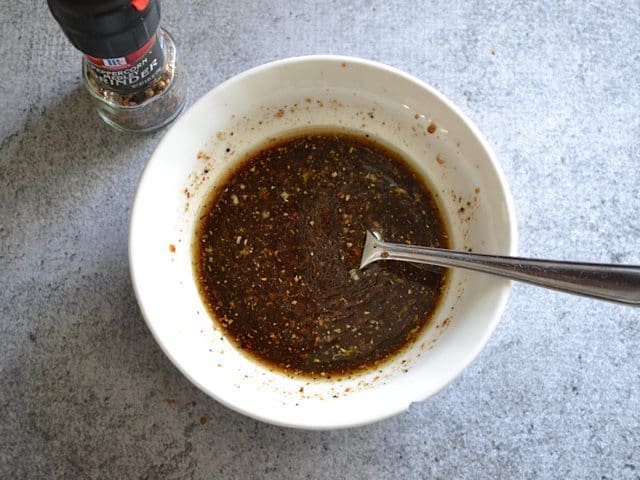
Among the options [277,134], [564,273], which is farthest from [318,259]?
[564,273]

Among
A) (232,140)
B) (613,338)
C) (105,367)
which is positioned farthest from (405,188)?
(105,367)

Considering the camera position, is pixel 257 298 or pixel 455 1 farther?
pixel 455 1

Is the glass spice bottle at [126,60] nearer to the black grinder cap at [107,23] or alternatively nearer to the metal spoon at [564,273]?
the black grinder cap at [107,23]

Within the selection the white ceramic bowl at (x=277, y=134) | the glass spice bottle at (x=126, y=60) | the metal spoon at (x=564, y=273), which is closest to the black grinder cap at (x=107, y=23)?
the glass spice bottle at (x=126, y=60)

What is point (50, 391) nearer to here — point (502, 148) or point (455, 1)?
point (502, 148)

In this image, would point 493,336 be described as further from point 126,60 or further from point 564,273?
point 126,60

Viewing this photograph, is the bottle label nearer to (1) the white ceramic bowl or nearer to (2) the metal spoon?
(1) the white ceramic bowl
